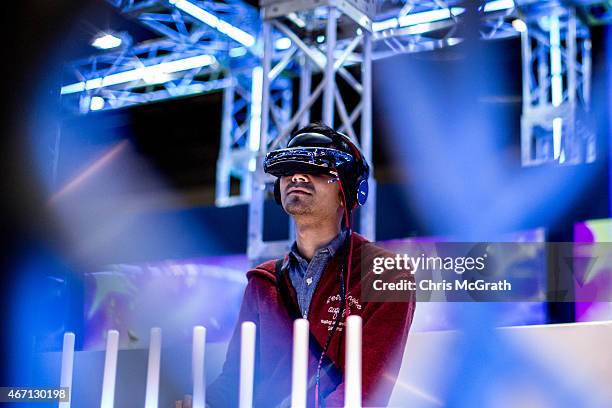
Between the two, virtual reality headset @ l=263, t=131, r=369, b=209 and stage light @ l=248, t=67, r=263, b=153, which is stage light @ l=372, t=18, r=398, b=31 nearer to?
stage light @ l=248, t=67, r=263, b=153

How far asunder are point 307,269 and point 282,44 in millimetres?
5523

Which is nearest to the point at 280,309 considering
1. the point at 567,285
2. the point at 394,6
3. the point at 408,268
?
the point at 408,268

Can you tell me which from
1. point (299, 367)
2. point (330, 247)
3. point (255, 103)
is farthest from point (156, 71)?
point (299, 367)

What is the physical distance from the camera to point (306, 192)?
1996mm

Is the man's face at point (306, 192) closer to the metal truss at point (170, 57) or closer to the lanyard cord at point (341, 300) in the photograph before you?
the lanyard cord at point (341, 300)

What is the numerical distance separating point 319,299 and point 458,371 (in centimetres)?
36

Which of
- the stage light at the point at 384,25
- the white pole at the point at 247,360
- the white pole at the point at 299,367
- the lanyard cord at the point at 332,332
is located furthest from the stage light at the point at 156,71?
the white pole at the point at 299,367

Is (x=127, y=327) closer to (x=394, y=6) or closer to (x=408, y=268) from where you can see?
(x=394, y=6)

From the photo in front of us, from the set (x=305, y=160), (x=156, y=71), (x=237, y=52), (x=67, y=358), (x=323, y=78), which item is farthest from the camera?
(x=156, y=71)

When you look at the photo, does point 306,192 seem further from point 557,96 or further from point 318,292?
point 557,96

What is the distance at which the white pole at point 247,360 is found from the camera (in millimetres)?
1169

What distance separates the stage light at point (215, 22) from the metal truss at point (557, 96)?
2.26 meters

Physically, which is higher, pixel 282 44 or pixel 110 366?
pixel 282 44

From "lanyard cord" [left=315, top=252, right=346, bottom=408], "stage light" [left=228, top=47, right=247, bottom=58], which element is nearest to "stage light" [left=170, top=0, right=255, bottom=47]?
"stage light" [left=228, top=47, right=247, bottom=58]
